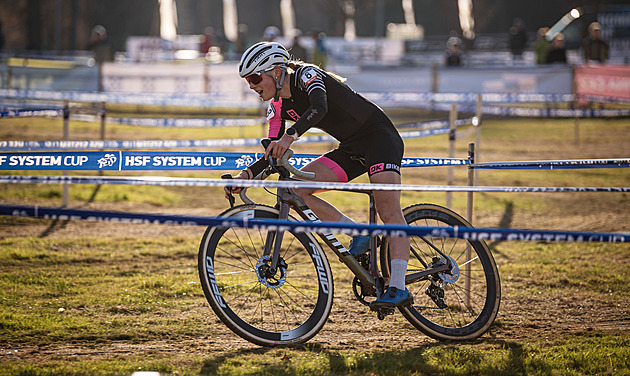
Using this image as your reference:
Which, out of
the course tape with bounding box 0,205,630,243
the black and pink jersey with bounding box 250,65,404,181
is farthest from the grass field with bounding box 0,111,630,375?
the black and pink jersey with bounding box 250,65,404,181

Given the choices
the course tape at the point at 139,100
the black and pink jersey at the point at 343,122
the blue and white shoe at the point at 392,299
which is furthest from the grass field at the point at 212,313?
the course tape at the point at 139,100

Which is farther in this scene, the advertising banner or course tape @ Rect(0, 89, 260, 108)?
the advertising banner

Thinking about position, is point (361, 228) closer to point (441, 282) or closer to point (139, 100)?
point (441, 282)

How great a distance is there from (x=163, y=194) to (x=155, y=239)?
2.97 meters

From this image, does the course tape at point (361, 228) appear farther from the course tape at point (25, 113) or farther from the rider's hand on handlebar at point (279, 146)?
the course tape at point (25, 113)

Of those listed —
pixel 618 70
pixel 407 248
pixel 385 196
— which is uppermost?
pixel 618 70

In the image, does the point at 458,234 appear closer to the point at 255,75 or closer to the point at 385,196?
the point at 385,196

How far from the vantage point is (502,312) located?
594cm

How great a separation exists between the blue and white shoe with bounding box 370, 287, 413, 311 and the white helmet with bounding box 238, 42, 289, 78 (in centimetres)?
167

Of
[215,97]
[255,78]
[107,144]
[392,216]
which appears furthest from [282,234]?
[215,97]

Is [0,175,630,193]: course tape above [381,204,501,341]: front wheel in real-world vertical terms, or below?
above

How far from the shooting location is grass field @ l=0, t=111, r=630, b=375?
4.63 metres

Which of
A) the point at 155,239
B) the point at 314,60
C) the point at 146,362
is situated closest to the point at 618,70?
the point at 314,60

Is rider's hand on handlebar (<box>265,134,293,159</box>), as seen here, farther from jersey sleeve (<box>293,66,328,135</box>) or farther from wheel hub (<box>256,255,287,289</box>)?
wheel hub (<box>256,255,287,289</box>)
